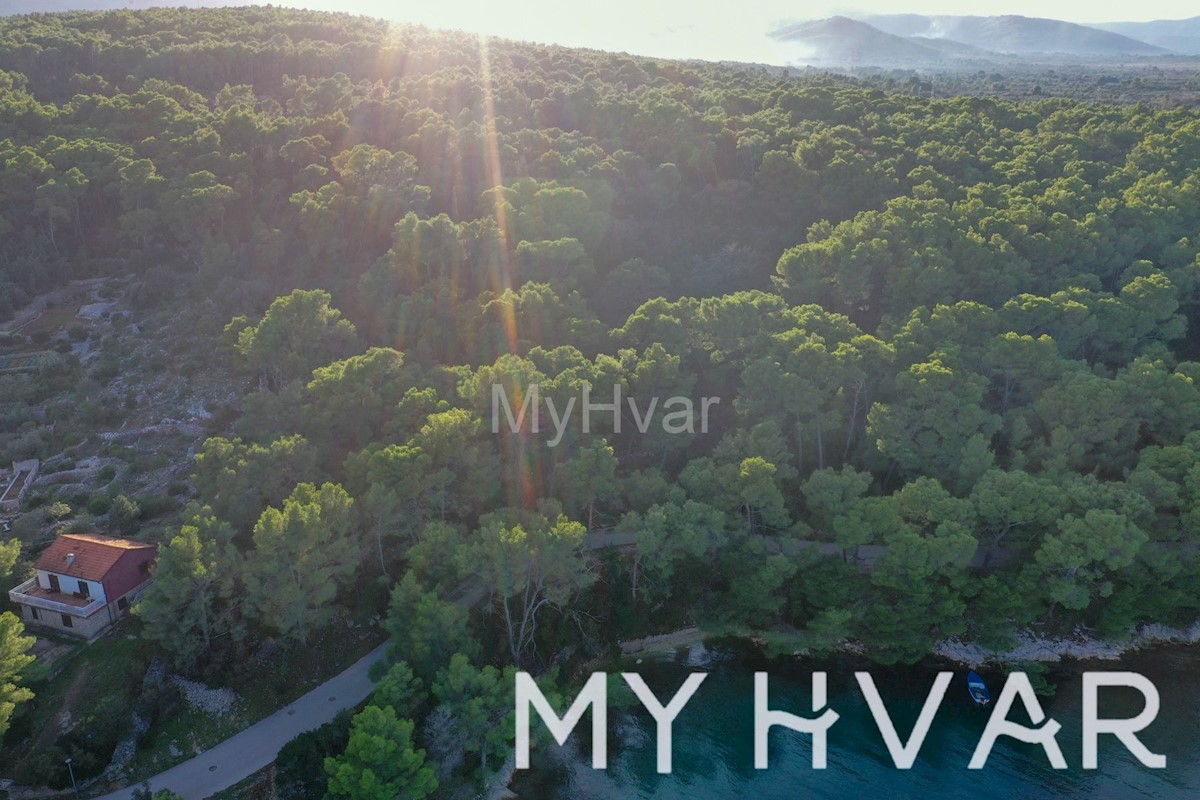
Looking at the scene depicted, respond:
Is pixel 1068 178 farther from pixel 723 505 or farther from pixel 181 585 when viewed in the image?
pixel 181 585

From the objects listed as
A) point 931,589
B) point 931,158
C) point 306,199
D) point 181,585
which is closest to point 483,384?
point 181,585

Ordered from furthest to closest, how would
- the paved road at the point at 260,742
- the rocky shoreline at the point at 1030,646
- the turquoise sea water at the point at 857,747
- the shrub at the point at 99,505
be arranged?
the shrub at the point at 99,505 → the rocky shoreline at the point at 1030,646 → the turquoise sea water at the point at 857,747 → the paved road at the point at 260,742

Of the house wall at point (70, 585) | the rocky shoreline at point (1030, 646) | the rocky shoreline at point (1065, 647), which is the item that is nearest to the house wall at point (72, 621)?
the house wall at point (70, 585)

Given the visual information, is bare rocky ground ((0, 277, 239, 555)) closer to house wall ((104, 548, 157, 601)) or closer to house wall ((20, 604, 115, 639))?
house wall ((104, 548, 157, 601))

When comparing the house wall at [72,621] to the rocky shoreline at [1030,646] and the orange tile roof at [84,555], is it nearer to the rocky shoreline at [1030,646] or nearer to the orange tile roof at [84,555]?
the orange tile roof at [84,555]

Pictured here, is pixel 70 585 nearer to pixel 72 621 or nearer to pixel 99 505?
pixel 72 621

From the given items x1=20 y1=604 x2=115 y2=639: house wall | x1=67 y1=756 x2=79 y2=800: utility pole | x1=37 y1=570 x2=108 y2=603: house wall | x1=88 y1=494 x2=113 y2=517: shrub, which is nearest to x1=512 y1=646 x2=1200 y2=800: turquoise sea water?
x1=67 y1=756 x2=79 y2=800: utility pole
